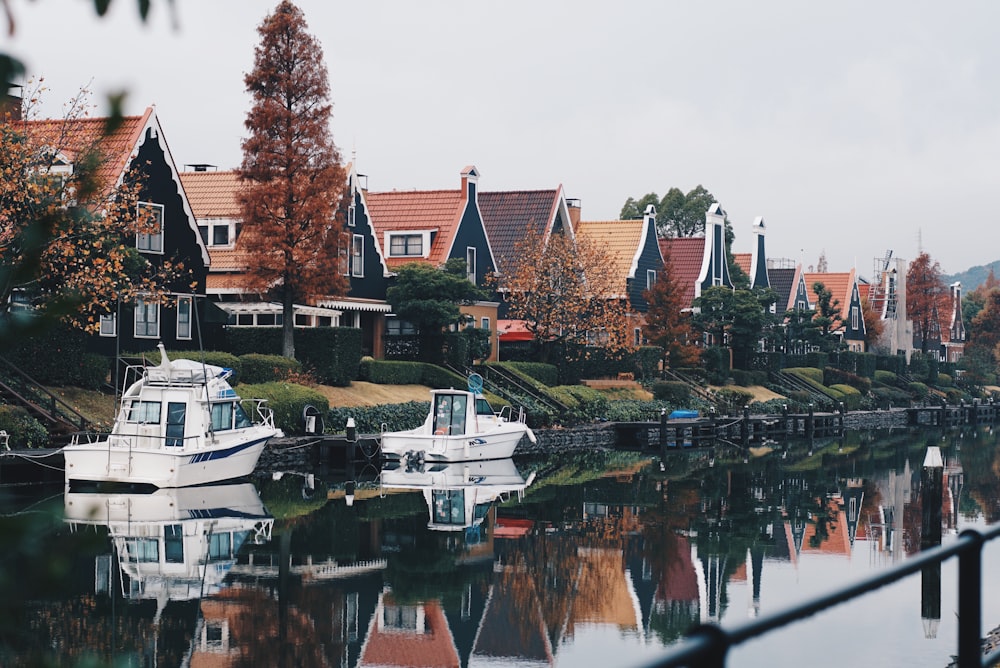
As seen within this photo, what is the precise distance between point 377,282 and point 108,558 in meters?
35.2

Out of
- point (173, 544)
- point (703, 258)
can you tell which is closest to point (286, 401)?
point (173, 544)

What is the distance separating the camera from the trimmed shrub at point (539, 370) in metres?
56.5

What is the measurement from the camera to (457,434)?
4294cm

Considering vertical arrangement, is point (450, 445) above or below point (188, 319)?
below

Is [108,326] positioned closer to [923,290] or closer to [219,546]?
[219,546]

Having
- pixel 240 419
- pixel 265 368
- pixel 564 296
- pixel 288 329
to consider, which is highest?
pixel 564 296

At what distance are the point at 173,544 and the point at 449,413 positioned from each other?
18.3 m

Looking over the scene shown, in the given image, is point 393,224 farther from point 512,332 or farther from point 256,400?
point 256,400

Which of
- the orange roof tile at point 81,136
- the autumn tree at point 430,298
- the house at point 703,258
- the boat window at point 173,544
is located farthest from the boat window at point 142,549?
the house at point 703,258

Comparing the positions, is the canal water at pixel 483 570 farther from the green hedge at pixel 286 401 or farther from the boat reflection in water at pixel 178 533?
the green hedge at pixel 286 401

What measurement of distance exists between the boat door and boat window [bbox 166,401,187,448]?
1075cm

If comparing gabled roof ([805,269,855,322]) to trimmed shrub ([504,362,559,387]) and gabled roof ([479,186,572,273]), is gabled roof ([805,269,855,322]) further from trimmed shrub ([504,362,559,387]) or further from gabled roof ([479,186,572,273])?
trimmed shrub ([504,362,559,387])

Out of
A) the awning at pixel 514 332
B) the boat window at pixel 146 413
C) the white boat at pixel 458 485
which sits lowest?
the white boat at pixel 458 485

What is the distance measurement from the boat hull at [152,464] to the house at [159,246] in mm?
10613
